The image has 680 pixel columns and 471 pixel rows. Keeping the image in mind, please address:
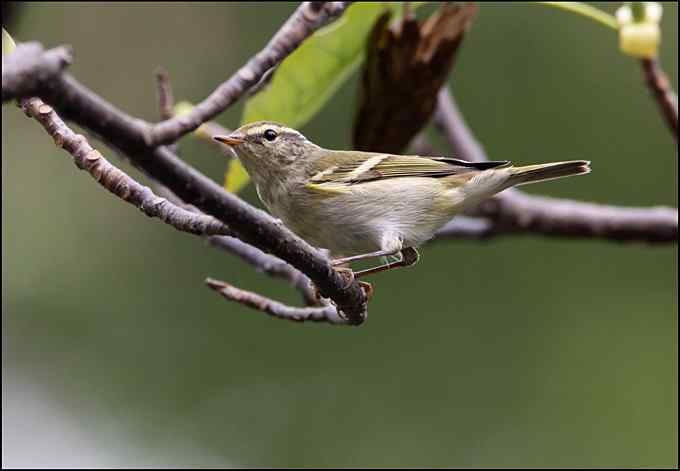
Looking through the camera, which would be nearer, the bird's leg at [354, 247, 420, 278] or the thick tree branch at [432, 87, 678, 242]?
the bird's leg at [354, 247, 420, 278]

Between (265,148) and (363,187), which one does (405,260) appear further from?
(265,148)

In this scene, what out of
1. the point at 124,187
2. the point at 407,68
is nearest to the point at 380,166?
the point at 407,68

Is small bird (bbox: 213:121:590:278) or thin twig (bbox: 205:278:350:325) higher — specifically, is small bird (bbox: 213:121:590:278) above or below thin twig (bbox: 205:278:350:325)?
above

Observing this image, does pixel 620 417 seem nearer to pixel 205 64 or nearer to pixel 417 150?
pixel 417 150

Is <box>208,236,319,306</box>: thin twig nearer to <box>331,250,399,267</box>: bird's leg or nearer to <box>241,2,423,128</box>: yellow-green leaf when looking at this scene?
<box>331,250,399,267</box>: bird's leg

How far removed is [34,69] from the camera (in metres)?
1.20

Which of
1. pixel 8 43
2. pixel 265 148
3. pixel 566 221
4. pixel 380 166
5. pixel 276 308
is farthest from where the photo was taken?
pixel 566 221

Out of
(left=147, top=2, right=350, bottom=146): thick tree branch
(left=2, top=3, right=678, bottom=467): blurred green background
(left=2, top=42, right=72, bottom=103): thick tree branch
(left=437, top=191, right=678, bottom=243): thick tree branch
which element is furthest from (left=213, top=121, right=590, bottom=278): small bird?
(left=2, top=3, right=678, bottom=467): blurred green background

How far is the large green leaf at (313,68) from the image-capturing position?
11.2 feet

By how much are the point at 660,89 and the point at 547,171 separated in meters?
0.44

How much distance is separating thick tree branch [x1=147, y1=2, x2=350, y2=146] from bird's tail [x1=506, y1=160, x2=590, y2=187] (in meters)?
1.30

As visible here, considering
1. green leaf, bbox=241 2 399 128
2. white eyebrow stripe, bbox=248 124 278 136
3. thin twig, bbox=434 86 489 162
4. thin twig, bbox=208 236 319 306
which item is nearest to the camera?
thin twig, bbox=208 236 319 306

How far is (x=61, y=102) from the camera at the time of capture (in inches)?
47.8

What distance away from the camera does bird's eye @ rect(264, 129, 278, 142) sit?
3279mm
